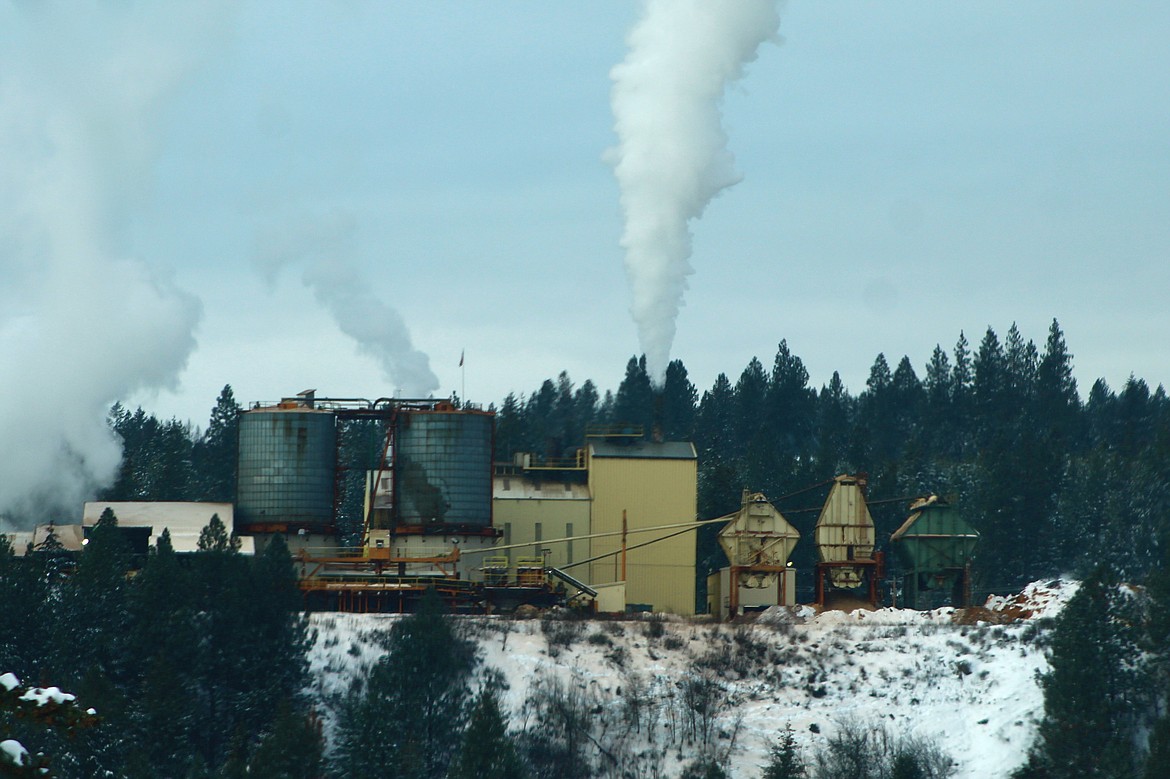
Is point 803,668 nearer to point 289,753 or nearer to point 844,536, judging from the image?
point 844,536

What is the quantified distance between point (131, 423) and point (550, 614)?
93.1 metres

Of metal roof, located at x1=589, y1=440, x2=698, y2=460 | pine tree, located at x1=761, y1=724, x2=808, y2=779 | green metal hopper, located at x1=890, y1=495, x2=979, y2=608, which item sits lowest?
pine tree, located at x1=761, y1=724, x2=808, y2=779

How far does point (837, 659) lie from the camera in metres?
59.1

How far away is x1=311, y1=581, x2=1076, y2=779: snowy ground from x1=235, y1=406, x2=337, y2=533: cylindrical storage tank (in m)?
8.70

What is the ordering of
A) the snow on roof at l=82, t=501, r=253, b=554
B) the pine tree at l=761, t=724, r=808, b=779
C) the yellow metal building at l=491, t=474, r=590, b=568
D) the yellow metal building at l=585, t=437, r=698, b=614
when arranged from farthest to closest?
the yellow metal building at l=585, t=437, r=698, b=614 < the yellow metal building at l=491, t=474, r=590, b=568 < the snow on roof at l=82, t=501, r=253, b=554 < the pine tree at l=761, t=724, r=808, b=779

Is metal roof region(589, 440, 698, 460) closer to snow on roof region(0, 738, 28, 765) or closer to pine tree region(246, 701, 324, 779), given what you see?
pine tree region(246, 701, 324, 779)

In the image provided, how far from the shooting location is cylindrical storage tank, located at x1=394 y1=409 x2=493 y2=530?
66250 millimetres

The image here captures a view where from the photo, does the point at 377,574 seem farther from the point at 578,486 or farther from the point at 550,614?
the point at 578,486

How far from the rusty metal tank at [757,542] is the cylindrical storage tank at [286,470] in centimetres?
1634

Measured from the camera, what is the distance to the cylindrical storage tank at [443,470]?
66.2 metres

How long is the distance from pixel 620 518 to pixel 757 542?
7.86m

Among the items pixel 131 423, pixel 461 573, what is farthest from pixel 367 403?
pixel 131 423

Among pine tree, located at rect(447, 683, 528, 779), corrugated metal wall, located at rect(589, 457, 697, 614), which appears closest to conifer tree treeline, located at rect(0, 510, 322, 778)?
pine tree, located at rect(447, 683, 528, 779)

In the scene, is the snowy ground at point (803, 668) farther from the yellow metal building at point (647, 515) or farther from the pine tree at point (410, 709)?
the yellow metal building at point (647, 515)
